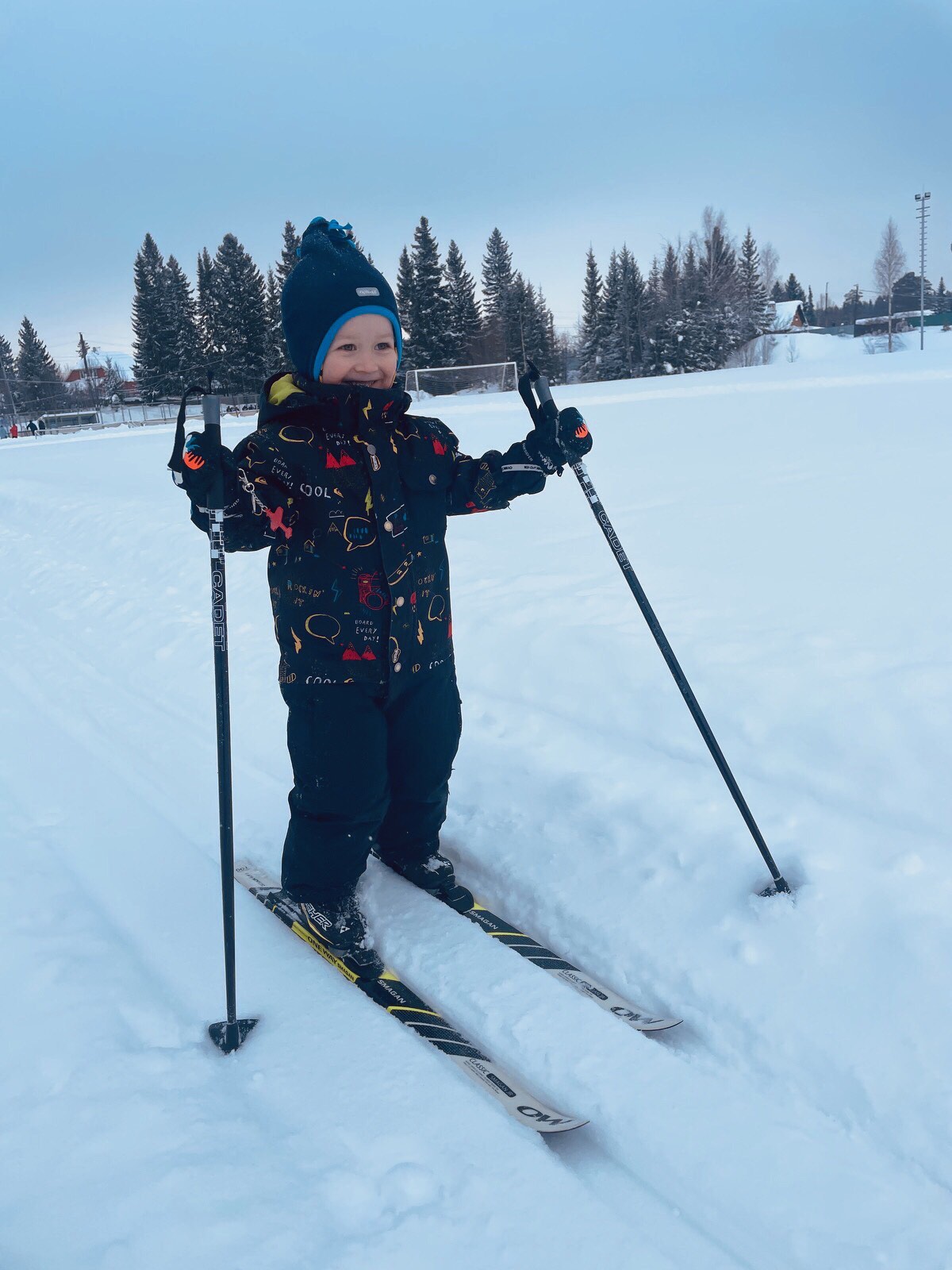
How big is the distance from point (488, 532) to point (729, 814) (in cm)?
417

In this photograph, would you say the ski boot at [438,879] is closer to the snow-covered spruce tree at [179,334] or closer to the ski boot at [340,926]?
the ski boot at [340,926]

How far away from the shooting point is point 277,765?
3672 mm

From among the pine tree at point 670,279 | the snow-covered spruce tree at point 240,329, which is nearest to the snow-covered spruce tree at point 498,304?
the pine tree at point 670,279

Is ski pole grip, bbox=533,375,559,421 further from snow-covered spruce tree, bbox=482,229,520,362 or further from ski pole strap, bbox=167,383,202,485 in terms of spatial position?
snow-covered spruce tree, bbox=482,229,520,362

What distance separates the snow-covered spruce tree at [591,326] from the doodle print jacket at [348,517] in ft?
166

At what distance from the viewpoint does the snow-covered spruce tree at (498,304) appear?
Answer: 49719 millimetres

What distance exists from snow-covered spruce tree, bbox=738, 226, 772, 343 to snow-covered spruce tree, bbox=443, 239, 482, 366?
15.3 m

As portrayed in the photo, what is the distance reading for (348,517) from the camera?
7.79 ft

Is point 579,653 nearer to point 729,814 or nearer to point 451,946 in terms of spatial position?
point 729,814

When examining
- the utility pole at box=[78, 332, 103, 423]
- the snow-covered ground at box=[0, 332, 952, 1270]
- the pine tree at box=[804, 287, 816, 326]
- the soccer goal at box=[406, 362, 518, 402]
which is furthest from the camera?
the pine tree at box=[804, 287, 816, 326]

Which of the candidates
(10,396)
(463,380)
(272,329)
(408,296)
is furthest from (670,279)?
(10,396)

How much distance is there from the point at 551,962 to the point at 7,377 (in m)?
83.7

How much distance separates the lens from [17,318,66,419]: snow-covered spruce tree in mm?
76062

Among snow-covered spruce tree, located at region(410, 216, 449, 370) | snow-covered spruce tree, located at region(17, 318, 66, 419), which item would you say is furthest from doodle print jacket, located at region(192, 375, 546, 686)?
snow-covered spruce tree, located at region(17, 318, 66, 419)
